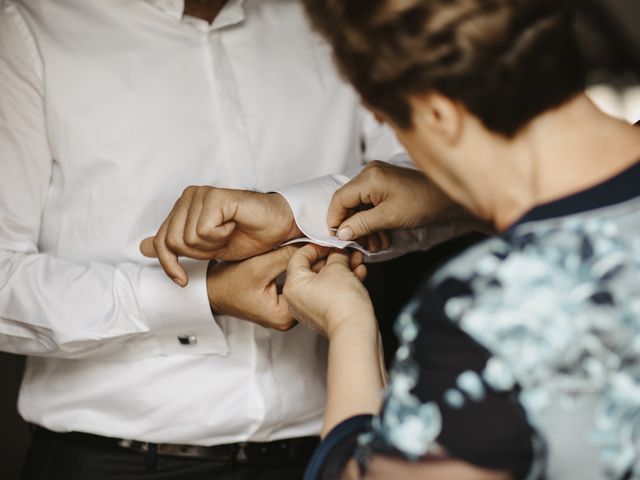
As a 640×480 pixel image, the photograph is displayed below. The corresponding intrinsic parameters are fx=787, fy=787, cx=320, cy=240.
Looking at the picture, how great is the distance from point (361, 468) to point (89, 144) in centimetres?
93

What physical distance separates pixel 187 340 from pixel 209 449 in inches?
9.1

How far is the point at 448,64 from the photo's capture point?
34.7 inches

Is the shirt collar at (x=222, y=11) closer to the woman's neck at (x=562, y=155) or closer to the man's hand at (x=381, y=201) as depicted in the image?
the man's hand at (x=381, y=201)

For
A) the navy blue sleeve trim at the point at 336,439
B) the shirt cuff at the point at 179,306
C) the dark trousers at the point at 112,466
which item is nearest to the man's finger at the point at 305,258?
the shirt cuff at the point at 179,306

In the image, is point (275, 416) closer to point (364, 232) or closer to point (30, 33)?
point (364, 232)

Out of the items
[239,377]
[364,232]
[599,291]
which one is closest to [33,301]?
[239,377]

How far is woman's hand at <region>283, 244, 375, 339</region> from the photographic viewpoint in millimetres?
1101

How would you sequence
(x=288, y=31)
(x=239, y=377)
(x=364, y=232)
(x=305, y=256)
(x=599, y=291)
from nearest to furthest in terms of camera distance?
(x=599, y=291) → (x=305, y=256) → (x=364, y=232) → (x=239, y=377) → (x=288, y=31)

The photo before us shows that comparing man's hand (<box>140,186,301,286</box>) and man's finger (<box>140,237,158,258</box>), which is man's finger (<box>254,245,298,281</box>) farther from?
man's finger (<box>140,237,158,258</box>)

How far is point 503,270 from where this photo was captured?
843 mm

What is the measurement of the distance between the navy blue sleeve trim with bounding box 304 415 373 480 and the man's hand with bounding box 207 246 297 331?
464mm

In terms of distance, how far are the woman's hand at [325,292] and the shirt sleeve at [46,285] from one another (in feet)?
0.80

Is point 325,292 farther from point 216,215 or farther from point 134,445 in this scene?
point 134,445

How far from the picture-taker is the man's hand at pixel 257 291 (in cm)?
140
